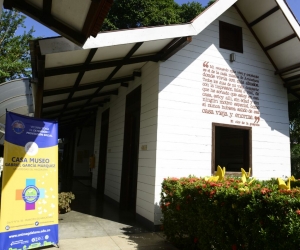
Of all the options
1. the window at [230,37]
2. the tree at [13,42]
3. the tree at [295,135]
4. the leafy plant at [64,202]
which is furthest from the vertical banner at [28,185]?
the tree at [13,42]

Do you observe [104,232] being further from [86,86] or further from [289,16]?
[289,16]

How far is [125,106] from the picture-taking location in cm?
809

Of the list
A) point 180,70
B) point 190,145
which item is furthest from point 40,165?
point 180,70

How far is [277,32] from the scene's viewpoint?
22.4ft

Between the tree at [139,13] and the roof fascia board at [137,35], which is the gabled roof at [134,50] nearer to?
the roof fascia board at [137,35]

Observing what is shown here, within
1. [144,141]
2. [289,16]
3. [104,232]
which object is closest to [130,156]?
[144,141]

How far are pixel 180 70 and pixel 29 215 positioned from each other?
14.2ft

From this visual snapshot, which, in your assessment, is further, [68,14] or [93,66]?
[93,66]

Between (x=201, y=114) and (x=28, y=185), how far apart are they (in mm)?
3990

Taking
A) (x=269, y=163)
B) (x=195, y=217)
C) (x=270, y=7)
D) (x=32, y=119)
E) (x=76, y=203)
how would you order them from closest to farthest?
(x=195, y=217), (x=32, y=119), (x=270, y=7), (x=269, y=163), (x=76, y=203)

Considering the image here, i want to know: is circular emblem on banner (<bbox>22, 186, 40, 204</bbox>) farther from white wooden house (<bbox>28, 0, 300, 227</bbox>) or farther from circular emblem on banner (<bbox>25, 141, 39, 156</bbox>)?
white wooden house (<bbox>28, 0, 300, 227</bbox>)

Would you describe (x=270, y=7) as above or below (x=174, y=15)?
below

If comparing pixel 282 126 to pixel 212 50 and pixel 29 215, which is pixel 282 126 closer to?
pixel 212 50

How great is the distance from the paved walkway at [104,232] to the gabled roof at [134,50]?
2494 mm
